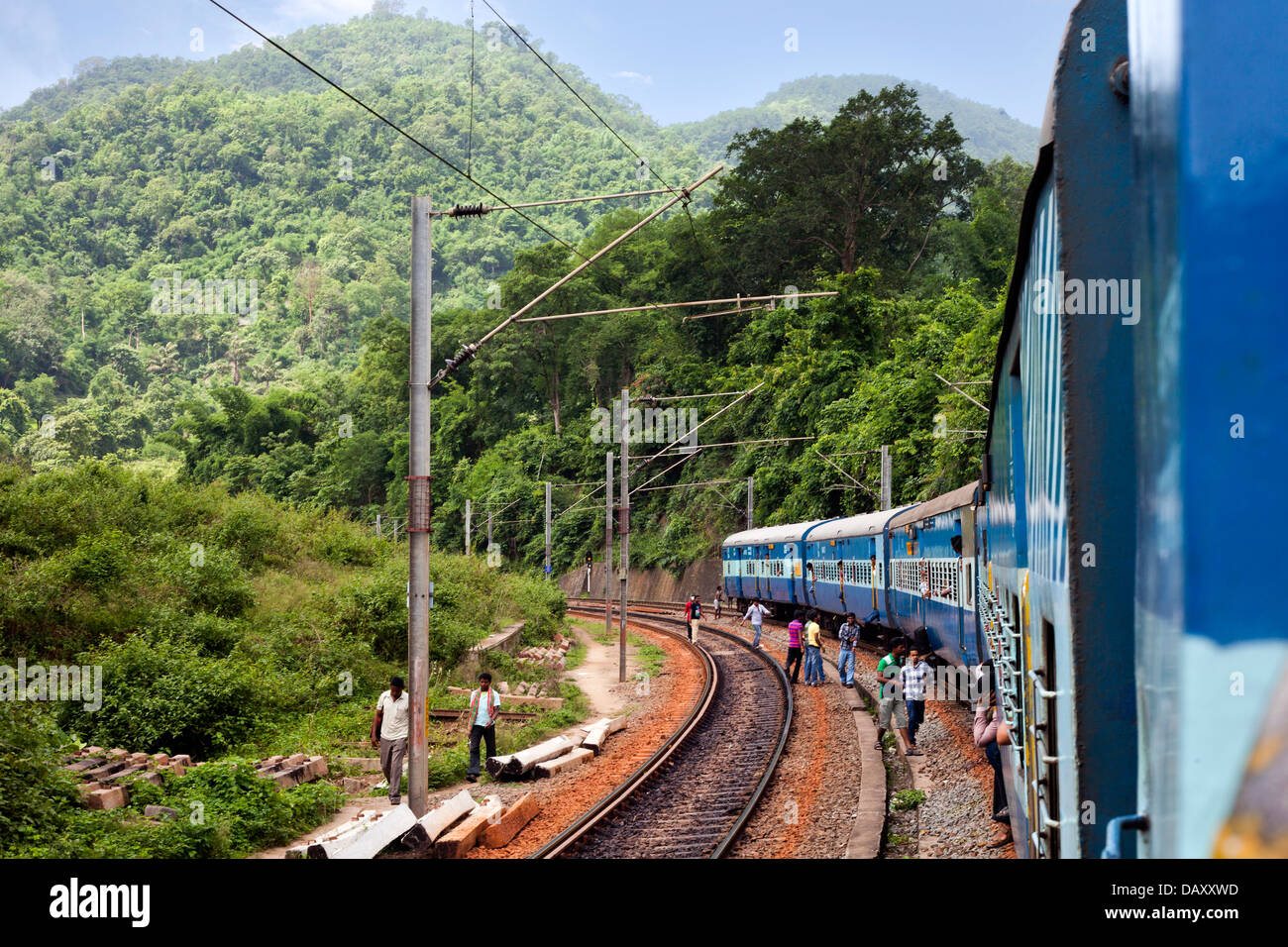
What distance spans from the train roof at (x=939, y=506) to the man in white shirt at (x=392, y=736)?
27.1ft

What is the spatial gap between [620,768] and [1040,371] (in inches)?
508

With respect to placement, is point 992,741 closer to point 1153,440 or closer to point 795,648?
point 1153,440

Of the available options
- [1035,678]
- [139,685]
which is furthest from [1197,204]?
[139,685]

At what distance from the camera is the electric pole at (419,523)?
1105 centimetres

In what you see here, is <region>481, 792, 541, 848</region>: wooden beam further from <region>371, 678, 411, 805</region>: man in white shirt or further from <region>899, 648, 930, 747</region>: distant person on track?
<region>899, 648, 930, 747</region>: distant person on track

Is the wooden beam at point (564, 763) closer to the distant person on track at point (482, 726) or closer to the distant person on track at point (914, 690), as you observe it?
the distant person on track at point (482, 726)

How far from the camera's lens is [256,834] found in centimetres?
1160

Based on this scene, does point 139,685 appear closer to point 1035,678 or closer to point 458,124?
point 1035,678

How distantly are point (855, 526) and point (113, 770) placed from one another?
18248mm

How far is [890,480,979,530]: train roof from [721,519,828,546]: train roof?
30.4ft

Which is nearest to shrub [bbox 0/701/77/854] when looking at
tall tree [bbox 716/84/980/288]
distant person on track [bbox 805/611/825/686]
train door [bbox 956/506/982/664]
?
train door [bbox 956/506/982/664]

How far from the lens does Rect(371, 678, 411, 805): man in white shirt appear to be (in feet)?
43.0

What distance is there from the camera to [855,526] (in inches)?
1035

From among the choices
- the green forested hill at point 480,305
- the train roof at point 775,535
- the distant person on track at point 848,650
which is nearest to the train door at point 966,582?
the distant person on track at point 848,650
